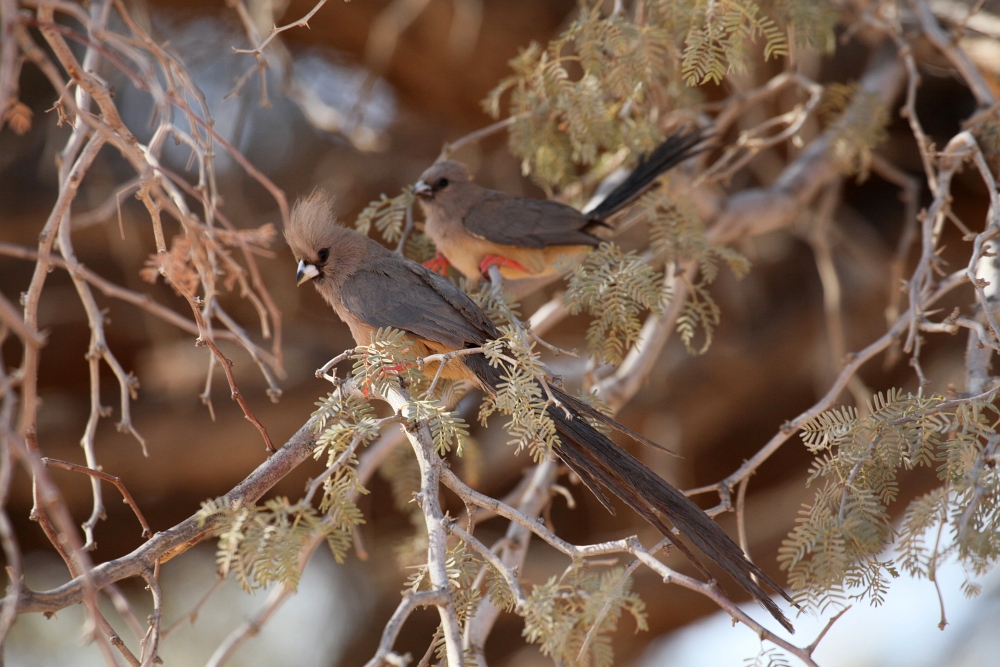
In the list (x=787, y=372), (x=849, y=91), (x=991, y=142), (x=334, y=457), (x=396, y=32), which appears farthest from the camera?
(x=787, y=372)

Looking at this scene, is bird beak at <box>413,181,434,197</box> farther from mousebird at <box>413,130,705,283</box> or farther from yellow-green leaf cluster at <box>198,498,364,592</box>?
yellow-green leaf cluster at <box>198,498,364,592</box>

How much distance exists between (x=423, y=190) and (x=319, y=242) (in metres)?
0.74

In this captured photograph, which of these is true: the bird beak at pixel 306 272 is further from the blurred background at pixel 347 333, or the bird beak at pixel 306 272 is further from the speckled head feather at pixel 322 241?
the blurred background at pixel 347 333

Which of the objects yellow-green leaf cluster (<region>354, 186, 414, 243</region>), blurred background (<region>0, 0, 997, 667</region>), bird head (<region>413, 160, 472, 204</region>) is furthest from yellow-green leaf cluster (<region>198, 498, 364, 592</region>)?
blurred background (<region>0, 0, 997, 667</region>)

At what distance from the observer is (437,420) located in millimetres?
2146

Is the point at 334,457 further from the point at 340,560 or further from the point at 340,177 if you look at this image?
the point at 340,177

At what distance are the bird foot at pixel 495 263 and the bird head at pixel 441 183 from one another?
35 centimetres

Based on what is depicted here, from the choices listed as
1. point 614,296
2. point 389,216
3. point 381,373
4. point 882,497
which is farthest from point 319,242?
point 882,497

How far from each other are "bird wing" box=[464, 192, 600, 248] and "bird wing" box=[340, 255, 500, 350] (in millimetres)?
738

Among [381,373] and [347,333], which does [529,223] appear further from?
[347,333]

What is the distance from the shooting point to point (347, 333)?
19.1ft

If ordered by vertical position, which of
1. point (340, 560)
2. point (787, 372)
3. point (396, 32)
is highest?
point (396, 32)

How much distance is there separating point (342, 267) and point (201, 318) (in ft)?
3.97

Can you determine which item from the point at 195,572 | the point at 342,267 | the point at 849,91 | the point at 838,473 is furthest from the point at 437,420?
the point at 195,572
